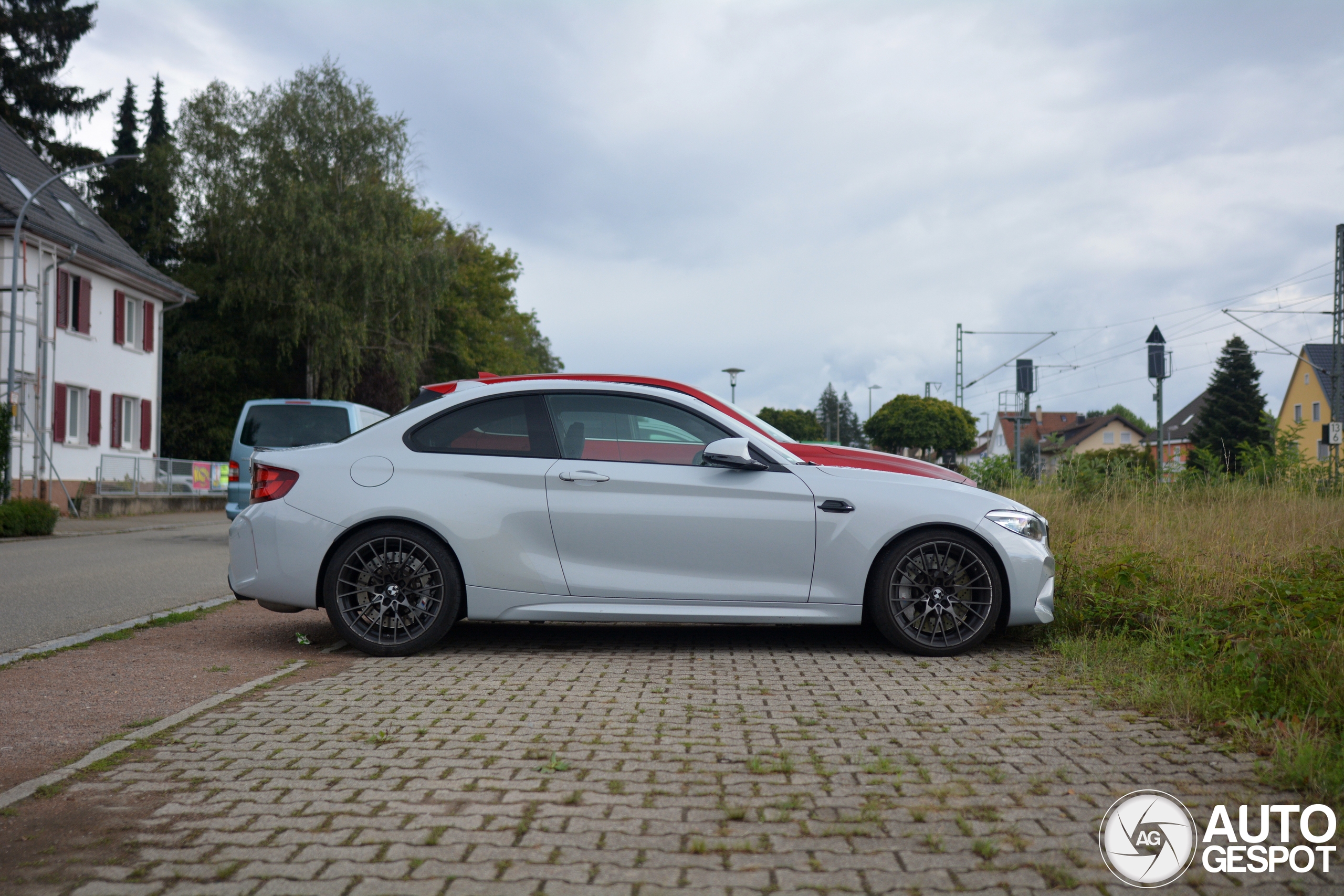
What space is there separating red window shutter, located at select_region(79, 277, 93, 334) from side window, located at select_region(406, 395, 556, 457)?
2832cm

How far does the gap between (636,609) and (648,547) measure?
36 cm

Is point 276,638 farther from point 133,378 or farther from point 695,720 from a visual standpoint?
point 133,378

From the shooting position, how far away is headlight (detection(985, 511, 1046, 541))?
6.23m

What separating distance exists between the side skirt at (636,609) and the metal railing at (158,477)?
21304mm

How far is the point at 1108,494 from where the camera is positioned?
11773 mm

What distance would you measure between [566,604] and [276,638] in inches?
85.3

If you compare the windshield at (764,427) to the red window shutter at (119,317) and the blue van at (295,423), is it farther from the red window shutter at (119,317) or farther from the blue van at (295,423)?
the red window shutter at (119,317)

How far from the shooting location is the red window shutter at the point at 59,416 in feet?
93.8

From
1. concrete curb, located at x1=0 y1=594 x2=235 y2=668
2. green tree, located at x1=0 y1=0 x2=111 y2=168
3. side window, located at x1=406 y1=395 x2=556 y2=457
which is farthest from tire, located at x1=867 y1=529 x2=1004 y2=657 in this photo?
green tree, located at x1=0 y1=0 x2=111 y2=168

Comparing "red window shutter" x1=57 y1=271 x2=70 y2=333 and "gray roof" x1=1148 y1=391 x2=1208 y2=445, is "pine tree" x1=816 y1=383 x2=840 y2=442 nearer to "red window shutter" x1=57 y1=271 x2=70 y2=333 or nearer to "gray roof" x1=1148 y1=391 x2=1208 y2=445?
"gray roof" x1=1148 y1=391 x2=1208 y2=445

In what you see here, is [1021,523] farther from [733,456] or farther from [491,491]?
[491,491]

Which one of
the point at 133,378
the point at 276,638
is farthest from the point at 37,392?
the point at 276,638

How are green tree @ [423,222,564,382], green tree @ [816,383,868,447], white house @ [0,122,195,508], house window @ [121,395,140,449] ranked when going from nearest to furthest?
white house @ [0,122,195,508] → house window @ [121,395,140,449] → green tree @ [423,222,564,382] → green tree @ [816,383,868,447]
